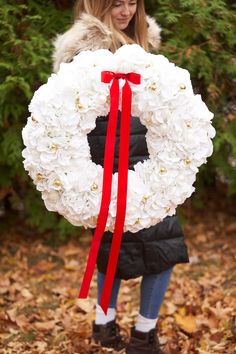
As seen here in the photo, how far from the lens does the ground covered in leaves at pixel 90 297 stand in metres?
3.68

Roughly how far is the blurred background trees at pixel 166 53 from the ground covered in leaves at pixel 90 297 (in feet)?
2.65

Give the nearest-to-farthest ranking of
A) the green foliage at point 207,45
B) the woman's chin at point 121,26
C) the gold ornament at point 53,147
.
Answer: the gold ornament at point 53,147
the woman's chin at point 121,26
the green foliage at point 207,45

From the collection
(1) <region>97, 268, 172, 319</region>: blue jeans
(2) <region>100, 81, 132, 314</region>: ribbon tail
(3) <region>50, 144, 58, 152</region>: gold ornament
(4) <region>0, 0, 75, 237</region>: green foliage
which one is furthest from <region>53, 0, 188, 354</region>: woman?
(4) <region>0, 0, 75, 237</region>: green foliage

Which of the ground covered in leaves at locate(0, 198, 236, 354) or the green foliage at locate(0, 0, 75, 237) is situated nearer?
the ground covered in leaves at locate(0, 198, 236, 354)

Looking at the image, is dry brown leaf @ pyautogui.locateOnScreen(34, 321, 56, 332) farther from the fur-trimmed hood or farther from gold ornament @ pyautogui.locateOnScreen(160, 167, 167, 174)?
the fur-trimmed hood

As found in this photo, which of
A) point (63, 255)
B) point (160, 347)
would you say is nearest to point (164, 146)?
point (160, 347)

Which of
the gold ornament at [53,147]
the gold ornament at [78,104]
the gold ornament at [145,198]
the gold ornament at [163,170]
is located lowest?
the gold ornament at [145,198]

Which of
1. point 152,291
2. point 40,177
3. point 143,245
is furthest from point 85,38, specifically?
point 152,291

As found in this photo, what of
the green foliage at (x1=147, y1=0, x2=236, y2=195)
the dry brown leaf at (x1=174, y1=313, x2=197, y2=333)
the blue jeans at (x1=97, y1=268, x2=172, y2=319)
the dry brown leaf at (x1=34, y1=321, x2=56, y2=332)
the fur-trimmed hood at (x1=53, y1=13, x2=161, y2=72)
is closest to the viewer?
the fur-trimmed hood at (x1=53, y1=13, x2=161, y2=72)

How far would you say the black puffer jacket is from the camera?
3082 mm

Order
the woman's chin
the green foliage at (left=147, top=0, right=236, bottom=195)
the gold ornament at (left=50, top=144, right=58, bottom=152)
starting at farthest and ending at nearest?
the green foliage at (left=147, top=0, right=236, bottom=195) → the woman's chin → the gold ornament at (left=50, top=144, right=58, bottom=152)

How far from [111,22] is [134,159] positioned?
72cm

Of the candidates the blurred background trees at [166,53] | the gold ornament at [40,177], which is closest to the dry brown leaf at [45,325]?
the blurred background trees at [166,53]

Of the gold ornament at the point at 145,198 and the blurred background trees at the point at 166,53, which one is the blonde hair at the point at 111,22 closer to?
the blurred background trees at the point at 166,53
